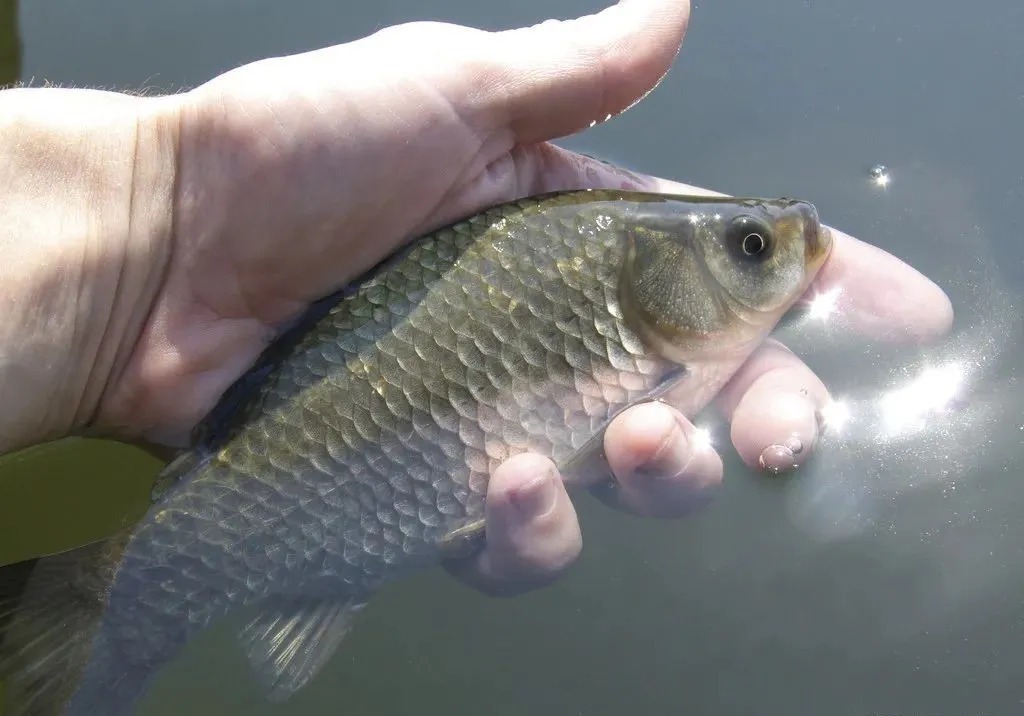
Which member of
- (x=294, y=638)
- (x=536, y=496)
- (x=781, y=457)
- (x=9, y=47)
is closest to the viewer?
(x=536, y=496)

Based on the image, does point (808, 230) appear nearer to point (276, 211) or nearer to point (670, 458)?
point (670, 458)

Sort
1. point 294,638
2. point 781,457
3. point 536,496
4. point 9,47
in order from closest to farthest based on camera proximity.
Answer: point 536,496
point 294,638
point 781,457
point 9,47

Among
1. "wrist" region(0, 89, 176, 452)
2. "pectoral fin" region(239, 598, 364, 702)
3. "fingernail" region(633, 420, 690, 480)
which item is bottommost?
"pectoral fin" region(239, 598, 364, 702)

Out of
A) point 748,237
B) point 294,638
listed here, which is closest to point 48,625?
point 294,638

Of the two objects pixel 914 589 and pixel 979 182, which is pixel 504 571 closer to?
pixel 914 589

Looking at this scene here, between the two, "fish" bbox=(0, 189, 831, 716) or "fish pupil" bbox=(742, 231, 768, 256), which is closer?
"fish" bbox=(0, 189, 831, 716)

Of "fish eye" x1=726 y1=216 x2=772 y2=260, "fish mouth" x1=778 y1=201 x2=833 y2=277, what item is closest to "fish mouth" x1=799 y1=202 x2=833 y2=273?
"fish mouth" x1=778 y1=201 x2=833 y2=277

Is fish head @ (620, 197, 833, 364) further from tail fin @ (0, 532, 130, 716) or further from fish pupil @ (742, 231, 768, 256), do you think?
tail fin @ (0, 532, 130, 716)
